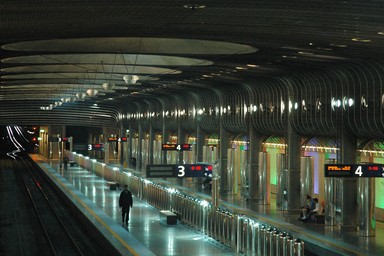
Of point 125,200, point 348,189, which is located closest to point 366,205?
point 348,189

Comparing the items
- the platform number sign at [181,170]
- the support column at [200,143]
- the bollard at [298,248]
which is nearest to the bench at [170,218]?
the platform number sign at [181,170]

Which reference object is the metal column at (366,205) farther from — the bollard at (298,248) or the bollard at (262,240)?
the bollard at (298,248)

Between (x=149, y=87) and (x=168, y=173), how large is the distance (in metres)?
19.8

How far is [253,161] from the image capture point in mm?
34312

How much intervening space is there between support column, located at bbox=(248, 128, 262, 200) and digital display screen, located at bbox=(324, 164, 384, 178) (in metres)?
12.5

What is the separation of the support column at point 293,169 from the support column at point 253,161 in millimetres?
4489

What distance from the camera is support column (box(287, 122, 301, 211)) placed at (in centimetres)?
2873

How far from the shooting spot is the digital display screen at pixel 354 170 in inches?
818

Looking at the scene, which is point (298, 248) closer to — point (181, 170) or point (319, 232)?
point (319, 232)

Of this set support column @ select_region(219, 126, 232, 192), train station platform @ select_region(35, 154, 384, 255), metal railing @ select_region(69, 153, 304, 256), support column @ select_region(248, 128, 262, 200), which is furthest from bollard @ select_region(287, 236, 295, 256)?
support column @ select_region(219, 126, 232, 192)

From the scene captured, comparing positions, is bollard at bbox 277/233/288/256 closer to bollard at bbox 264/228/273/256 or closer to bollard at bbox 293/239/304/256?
bollard at bbox 293/239/304/256

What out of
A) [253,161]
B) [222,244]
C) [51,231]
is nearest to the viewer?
[222,244]

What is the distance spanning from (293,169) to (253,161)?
5.22 meters

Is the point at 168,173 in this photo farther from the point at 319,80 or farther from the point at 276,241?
the point at 276,241
